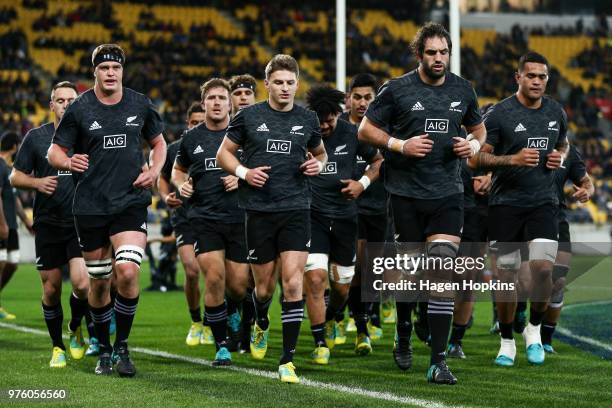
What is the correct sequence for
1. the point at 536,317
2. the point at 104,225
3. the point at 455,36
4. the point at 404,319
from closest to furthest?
the point at 104,225, the point at 404,319, the point at 536,317, the point at 455,36

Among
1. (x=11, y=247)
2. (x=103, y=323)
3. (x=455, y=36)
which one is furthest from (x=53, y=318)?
(x=455, y=36)

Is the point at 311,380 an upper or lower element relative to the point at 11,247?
upper

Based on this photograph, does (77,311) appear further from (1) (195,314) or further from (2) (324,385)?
(2) (324,385)

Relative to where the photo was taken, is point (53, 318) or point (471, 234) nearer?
point (53, 318)

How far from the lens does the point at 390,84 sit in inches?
315

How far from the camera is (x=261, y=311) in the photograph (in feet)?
28.7

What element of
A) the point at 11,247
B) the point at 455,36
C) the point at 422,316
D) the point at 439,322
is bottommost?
the point at 11,247

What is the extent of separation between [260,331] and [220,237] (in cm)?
93

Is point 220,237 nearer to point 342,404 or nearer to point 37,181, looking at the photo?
point 37,181

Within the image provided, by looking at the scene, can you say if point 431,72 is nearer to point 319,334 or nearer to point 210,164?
point 319,334

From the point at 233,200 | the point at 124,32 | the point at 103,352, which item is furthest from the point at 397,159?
the point at 124,32

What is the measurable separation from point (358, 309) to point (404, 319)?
1.57 metres

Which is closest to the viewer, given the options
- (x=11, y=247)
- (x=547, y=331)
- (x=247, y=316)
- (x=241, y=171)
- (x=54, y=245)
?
(x=241, y=171)

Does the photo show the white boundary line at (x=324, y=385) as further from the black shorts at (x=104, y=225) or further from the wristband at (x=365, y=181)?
the wristband at (x=365, y=181)
